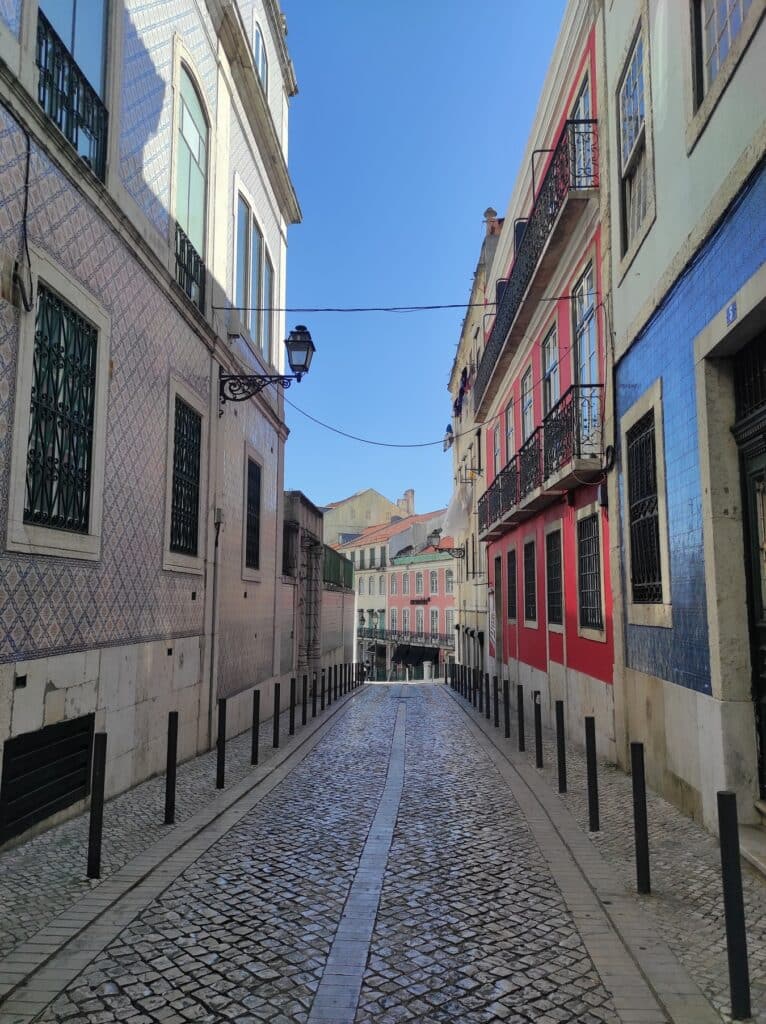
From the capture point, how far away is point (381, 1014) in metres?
3.13

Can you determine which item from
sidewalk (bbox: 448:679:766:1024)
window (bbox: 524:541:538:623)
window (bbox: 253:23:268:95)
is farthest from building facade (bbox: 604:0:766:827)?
window (bbox: 253:23:268:95)

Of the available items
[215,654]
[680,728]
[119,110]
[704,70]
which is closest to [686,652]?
[680,728]

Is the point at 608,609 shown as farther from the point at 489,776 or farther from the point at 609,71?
the point at 609,71

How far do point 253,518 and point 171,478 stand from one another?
15.8 feet

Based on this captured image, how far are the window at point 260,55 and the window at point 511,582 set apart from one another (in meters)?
10.9

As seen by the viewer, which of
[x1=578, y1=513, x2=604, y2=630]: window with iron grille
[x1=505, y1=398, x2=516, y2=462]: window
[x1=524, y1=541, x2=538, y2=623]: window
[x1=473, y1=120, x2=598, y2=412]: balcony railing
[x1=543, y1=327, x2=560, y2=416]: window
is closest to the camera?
[x1=473, y1=120, x2=598, y2=412]: balcony railing

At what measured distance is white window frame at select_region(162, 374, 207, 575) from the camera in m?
8.78

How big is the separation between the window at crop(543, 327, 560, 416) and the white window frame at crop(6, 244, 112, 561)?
8.16 m

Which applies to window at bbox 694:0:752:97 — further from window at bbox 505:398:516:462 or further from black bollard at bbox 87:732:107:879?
window at bbox 505:398:516:462

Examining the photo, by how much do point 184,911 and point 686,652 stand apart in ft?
14.0

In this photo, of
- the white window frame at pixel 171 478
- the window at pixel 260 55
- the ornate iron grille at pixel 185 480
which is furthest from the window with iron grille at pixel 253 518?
the window at pixel 260 55

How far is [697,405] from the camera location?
20.0 feet

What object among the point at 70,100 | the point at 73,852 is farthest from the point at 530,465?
the point at 73,852

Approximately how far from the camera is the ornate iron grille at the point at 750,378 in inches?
214
